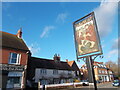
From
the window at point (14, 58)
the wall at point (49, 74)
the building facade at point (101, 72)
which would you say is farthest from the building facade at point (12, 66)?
the building facade at point (101, 72)

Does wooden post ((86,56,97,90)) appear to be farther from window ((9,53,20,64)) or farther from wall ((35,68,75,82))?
wall ((35,68,75,82))

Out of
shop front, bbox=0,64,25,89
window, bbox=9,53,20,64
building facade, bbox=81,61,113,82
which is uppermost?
window, bbox=9,53,20,64

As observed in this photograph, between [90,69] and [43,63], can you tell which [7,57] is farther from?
[90,69]

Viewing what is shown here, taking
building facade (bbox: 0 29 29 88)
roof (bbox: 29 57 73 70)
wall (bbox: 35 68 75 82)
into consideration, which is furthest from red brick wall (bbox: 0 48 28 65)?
wall (bbox: 35 68 75 82)

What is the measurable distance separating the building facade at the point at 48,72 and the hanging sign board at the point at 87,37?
18.3m

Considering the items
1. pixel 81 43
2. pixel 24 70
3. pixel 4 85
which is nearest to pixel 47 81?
pixel 24 70

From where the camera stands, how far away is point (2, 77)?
47.6 ft

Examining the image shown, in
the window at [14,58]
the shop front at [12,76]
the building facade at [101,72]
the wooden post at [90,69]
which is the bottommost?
the building facade at [101,72]

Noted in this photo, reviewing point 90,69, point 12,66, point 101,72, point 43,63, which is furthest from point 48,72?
point 101,72

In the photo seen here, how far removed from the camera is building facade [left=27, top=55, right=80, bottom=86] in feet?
77.3

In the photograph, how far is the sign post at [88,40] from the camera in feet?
18.3

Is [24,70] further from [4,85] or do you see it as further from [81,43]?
[81,43]

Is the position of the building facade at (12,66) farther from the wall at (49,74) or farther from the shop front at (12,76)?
the wall at (49,74)

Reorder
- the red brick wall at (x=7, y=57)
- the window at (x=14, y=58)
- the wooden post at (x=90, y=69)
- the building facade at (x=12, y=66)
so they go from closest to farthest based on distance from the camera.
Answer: the wooden post at (x=90, y=69)
the building facade at (x=12, y=66)
the red brick wall at (x=7, y=57)
the window at (x=14, y=58)
